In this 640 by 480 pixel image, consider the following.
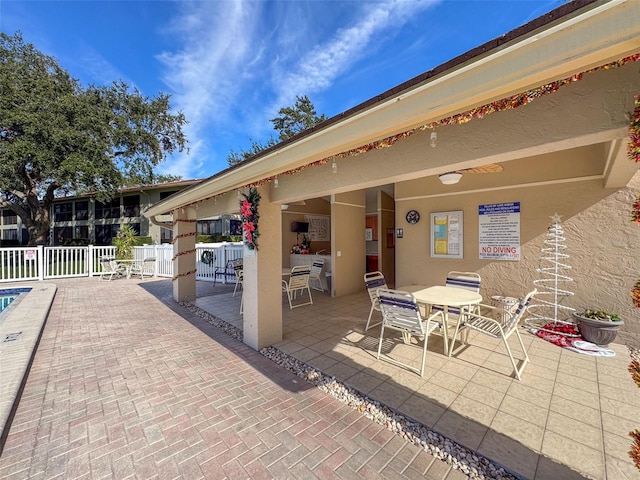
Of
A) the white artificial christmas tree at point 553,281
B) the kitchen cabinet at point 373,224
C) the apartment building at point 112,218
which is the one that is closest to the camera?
the white artificial christmas tree at point 553,281

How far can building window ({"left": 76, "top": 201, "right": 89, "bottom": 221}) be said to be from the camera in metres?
21.7

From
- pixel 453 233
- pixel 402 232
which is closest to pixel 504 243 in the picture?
pixel 453 233

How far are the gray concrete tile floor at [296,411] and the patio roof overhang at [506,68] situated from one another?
2.41m

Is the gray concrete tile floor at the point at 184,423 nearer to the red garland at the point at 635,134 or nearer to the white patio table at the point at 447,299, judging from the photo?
the white patio table at the point at 447,299

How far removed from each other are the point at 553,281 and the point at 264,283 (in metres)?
4.71

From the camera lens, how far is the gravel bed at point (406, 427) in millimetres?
1887

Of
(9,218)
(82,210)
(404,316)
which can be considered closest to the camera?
(404,316)

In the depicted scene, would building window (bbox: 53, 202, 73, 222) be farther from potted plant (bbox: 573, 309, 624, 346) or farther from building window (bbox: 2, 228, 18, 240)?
potted plant (bbox: 573, 309, 624, 346)

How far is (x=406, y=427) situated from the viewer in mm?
2295

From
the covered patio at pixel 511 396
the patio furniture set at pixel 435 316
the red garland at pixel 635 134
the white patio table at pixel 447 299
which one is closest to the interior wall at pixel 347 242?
the covered patio at pixel 511 396

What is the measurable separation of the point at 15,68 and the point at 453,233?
829 inches

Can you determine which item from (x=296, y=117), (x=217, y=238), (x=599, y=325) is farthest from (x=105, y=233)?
(x=599, y=325)

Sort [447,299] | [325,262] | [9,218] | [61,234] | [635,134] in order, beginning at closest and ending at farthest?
1. [635,134]
2. [447,299]
3. [325,262]
4. [61,234]
5. [9,218]

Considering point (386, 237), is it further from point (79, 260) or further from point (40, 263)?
point (40, 263)
